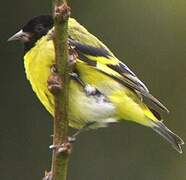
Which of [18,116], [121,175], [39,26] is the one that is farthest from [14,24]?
[39,26]

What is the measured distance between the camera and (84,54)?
3002 millimetres

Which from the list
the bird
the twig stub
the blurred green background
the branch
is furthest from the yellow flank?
the blurred green background

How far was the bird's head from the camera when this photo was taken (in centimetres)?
323

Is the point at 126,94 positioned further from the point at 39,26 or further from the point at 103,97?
the point at 39,26

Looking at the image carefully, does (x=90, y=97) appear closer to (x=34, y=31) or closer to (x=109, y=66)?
(x=109, y=66)

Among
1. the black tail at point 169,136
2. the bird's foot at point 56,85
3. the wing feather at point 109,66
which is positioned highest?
the wing feather at point 109,66

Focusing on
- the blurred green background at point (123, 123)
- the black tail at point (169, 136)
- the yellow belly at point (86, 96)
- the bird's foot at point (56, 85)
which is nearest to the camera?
the bird's foot at point (56, 85)

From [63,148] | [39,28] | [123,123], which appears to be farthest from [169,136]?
[123,123]

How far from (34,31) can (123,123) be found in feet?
7.76

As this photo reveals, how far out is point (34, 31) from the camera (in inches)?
128

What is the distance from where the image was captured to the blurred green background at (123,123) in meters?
5.26

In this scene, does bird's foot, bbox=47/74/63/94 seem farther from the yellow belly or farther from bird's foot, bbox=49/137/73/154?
the yellow belly

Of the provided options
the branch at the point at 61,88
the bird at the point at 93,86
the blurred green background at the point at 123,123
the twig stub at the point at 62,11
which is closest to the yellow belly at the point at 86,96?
the bird at the point at 93,86

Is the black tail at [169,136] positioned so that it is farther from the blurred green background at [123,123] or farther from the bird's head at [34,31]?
the blurred green background at [123,123]
